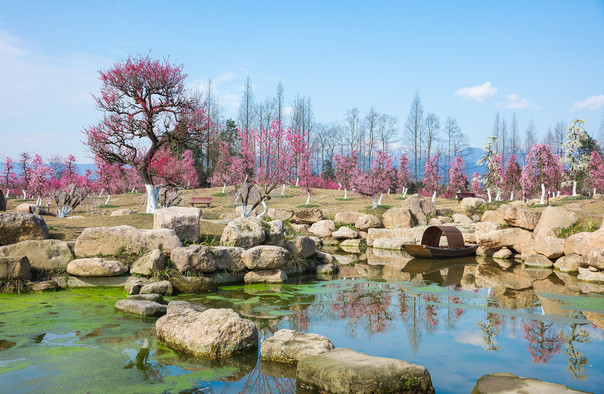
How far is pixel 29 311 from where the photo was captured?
Result: 281 inches

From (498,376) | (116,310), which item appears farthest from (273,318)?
(498,376)

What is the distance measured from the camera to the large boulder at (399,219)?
2186 centimetres

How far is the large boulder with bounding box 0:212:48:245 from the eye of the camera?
388 inches

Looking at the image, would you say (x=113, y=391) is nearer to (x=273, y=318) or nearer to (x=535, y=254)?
(x=273, y=318)

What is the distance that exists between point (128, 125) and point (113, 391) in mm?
14943

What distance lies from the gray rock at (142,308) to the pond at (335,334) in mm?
205

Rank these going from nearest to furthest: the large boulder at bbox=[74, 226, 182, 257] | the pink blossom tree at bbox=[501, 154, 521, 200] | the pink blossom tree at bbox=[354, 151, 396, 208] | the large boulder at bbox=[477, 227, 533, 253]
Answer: the large boulder at bbox=[74, 226, 182, 257] → the large boulder at bbox=[477, 227, 533, 253] → the pink blossom tree at bbox=[354, 151, 396, 208] → the pink blossom tree at bbox=[501, 154, 521, 200]

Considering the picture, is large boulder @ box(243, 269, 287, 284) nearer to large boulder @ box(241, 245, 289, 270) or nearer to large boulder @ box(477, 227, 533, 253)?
large boulder @ box(241, 245, 289, 270)

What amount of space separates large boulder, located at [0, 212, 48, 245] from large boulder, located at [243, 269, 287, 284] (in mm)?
5146

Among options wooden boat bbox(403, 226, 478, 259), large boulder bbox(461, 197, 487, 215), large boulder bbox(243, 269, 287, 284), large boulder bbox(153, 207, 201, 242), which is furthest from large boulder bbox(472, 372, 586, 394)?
large boulder bbox(461, 197, 487, 215)

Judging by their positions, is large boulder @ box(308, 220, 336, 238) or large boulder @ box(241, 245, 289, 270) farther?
large boulder @ box(308, 220, 336, 238)

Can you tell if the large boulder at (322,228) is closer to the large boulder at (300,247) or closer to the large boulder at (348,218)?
the large boulder at (348,218)

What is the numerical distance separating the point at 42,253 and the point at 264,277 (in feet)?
16.4

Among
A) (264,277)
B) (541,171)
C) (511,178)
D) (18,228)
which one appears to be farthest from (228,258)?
(511,178)
